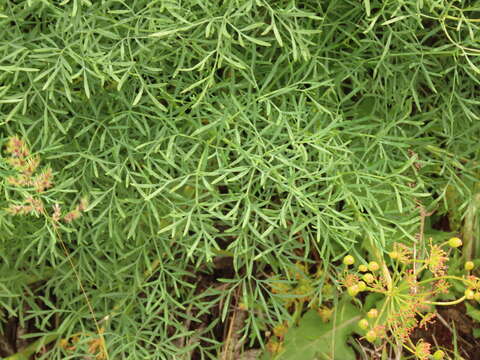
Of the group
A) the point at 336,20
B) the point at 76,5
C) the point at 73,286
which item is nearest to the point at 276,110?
the point at 336,20

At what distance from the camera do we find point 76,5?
4.41ft

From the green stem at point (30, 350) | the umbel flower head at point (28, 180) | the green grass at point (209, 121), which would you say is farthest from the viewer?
the green stem at point (30, 350)

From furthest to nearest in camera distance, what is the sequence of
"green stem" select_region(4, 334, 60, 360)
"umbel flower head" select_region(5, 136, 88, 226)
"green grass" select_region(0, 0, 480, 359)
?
1. "green stem" select_region(4, 334, 60, 360)
2. "green grass" select_region(0, 0, 480, 359)
3. "umbel flower head" select_region(5, 136, 88, 226)

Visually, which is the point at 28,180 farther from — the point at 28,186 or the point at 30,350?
the point at 30,350

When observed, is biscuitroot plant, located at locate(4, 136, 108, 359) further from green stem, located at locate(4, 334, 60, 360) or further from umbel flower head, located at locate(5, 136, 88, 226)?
green stem, located at locate(4, 334, 60, 360)

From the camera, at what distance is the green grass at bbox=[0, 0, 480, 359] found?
144 centimetres

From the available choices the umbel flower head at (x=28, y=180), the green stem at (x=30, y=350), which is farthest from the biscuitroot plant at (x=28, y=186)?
the green stem at (x=30, y=350)

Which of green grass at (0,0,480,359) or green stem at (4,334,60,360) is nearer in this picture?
green grass at (0,0,480,359)

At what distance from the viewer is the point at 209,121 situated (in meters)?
1.57

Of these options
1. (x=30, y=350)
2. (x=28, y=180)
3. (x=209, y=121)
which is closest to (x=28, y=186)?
(x=28, y=180)

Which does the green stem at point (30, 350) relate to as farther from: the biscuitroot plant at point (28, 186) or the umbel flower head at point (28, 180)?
the umbel flower head at point (28, 180)

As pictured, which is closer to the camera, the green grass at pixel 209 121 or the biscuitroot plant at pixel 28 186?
the biscuitroot plant at pixel 28 186

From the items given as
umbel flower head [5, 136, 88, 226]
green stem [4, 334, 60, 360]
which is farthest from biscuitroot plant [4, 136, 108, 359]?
→ green stem [4, 334, 60, 360]

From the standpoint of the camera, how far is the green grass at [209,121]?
144 cm
